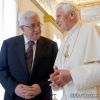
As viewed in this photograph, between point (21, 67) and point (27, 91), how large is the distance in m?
0.35

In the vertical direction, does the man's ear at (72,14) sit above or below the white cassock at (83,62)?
above

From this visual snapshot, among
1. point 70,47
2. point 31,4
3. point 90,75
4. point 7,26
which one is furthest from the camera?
point 31,4

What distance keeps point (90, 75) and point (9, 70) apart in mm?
1215

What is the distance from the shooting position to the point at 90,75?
77.9 inches

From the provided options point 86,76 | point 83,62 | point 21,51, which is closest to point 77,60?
point 83,62

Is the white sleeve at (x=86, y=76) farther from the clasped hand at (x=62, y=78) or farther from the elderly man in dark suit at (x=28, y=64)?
the elderly man in dark suit at (x=28, y=64)

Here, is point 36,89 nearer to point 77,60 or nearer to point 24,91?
point 24,91

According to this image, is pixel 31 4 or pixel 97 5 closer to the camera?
pixel 31 4

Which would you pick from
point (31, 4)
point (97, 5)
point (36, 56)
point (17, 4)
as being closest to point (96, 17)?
point (97, 5)

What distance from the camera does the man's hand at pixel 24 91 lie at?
250cm

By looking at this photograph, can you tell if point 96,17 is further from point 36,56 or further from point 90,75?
point 90,75

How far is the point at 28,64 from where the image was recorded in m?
2.73

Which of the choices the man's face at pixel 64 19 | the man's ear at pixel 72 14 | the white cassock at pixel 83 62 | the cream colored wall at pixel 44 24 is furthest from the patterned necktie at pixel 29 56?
the cream colored wall at pixel 44 24

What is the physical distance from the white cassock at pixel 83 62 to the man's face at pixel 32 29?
1.67 feet
